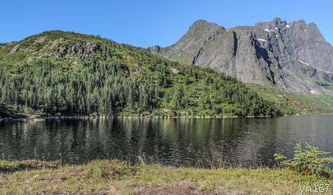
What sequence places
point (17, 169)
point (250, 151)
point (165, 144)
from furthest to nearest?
1. point (165, 144)
2. point (250, 151)
3. point (17, 169)

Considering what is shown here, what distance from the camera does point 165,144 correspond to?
7994 centimetres

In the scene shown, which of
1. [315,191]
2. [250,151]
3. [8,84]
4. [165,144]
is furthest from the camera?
[8,84]

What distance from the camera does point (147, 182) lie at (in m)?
20.1

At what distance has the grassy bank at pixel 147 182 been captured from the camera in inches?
696

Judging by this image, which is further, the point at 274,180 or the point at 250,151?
the point at 250,151

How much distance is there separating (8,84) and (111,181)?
674ft

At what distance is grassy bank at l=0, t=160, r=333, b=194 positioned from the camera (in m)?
17.7

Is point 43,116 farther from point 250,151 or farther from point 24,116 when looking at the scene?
point 250,151

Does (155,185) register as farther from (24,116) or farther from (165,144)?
(24,116)

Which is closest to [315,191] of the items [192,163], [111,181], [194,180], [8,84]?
[194,180]

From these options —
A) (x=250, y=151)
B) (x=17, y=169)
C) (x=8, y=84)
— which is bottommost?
(x=250, y=151)

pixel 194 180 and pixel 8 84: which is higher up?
pixel 8 84

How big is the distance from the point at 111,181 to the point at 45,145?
6260 cm

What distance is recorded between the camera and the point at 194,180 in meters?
21.1
